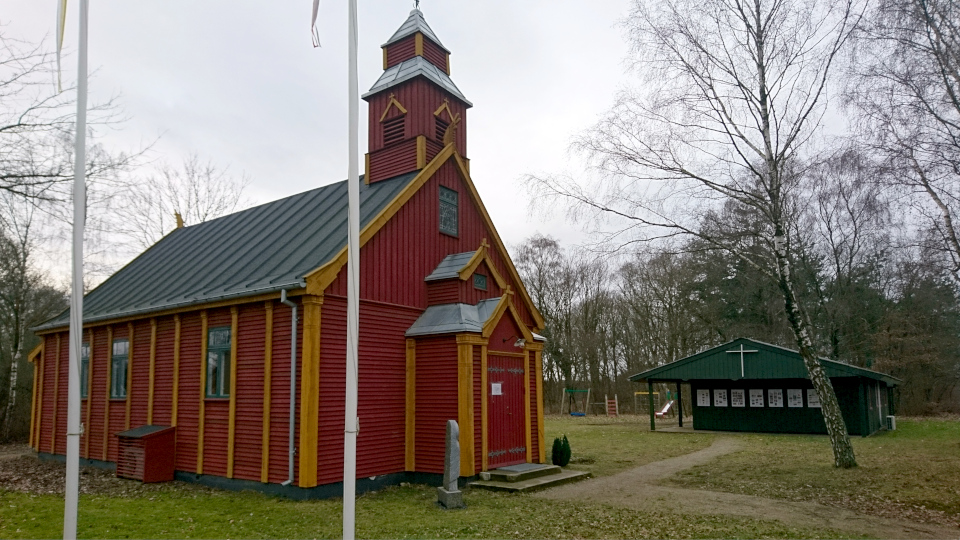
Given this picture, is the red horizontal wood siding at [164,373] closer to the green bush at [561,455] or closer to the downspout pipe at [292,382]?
the downspout pipe at [292,382]

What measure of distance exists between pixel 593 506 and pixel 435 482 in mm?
3720

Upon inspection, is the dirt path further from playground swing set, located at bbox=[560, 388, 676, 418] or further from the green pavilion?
playground swing set, located at bbox=[560, 388, 676, 418]

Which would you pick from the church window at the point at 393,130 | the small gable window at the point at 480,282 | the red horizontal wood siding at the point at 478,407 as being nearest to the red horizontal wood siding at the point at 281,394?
the red horizontal wood siding at the point at 478,407

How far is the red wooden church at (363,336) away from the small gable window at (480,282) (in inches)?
1.6

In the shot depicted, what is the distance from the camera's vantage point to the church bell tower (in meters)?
16.9

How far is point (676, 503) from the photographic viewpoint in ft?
38.8

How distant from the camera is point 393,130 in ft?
57.2

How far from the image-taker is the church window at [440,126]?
17.5 meters

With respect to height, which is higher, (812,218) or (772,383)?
(812,218)

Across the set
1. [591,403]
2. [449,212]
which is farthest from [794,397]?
[591,403]

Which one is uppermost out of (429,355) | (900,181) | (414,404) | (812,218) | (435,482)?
(812,218)

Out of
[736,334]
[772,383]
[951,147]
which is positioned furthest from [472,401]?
[736,334]

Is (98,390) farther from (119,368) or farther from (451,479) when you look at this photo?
(451,479)

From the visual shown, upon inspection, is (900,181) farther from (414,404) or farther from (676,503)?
(414,404)
